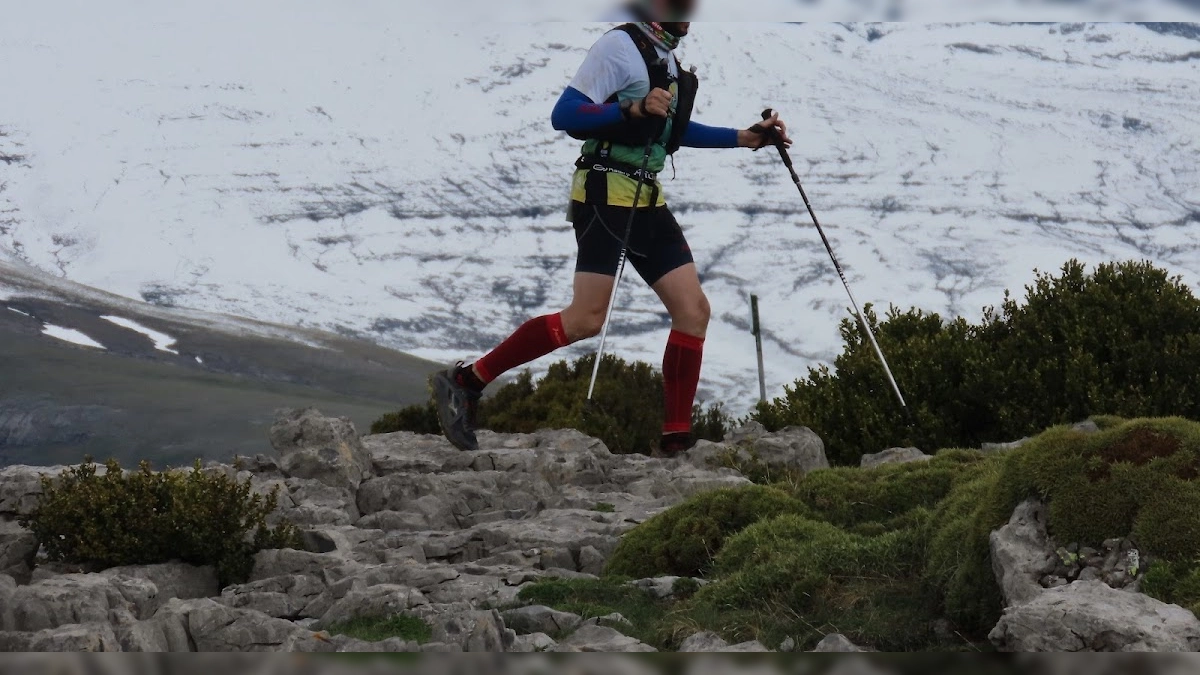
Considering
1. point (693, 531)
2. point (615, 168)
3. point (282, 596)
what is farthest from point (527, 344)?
point (282, 596)

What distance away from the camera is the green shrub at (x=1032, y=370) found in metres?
14.2

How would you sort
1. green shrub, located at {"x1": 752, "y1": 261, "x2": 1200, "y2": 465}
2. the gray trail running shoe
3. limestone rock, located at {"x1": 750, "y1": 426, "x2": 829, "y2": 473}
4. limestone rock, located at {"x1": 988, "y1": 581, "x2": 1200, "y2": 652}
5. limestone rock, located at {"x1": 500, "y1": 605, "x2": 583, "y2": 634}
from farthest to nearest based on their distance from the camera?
green shrub, located at {"x1": 752, "y1": 261, "x2": 1200, "y2": 465} → limestone rock, located at {"x1": 750, "y1": 426, "x2": 829, "y2": 473} → the gray trail running shoe → limestone rock, located at {"x1": 500, "y1": 605, "x2": 583, "y2": 634} → limestone rock, located at {"x1": 988, "y1": 581, "x2": 1200, "y2": 652}

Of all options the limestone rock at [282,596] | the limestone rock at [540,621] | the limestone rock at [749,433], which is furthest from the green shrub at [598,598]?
the limestone rock at [749,433]

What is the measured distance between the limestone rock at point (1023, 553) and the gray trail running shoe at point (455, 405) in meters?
5.00

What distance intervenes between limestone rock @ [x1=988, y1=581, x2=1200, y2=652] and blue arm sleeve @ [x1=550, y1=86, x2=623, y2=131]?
485 centimetres

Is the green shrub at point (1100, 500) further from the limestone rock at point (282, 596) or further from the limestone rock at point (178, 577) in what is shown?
the limestone rock at point (178, 577)

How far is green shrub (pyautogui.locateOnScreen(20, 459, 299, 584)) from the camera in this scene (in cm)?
880

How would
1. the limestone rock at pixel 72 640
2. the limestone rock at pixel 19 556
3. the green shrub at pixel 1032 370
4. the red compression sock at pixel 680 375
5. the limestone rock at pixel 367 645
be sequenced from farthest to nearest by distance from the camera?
1. the green shrub at pixel 1032 370
2. the red compression sock at pixel 680 375
3. the limestone rock at pixel 19 556
4. the limestone rock at pixel 367 645
5. the limestone rock at pixel 72 640

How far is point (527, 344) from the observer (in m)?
9.41

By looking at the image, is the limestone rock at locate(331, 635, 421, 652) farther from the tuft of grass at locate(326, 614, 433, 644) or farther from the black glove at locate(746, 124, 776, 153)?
the black glove at locate(746, 124, 776, 153)

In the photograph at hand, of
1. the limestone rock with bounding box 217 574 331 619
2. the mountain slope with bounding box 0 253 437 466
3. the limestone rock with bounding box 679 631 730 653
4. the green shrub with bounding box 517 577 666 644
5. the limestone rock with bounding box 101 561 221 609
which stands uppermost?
the limestone rock with bounding box 679 631 730 653

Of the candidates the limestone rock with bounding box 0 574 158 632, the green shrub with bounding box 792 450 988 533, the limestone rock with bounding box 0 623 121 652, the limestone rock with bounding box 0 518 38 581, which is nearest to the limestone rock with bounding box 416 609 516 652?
the limestone rock with bounding box 0 623 121 652

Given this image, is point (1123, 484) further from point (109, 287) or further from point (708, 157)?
point (708, 157)

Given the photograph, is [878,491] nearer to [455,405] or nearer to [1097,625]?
[455,405]
